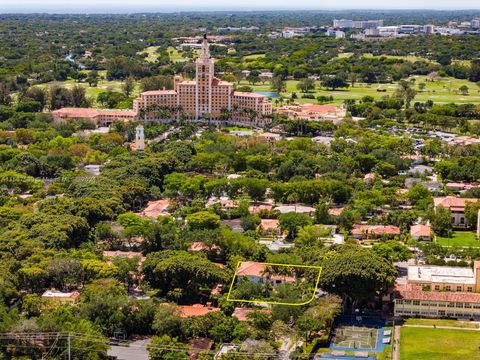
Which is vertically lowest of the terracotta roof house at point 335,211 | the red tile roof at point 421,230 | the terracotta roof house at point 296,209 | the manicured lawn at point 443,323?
the manicured lawn at point 443,323

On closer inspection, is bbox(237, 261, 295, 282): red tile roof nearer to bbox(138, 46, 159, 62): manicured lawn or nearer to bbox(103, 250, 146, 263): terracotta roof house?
bbox(103, 250, 146, 263): terracotta roof house

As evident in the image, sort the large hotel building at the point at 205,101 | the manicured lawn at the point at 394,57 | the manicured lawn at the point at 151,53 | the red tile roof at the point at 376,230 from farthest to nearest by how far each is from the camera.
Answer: the manicured lawn at the point at 394,57 → the manicured lawn at the point at 151,53 → the large hotel building at the point at 205,101 → the red tile roof at the point at 376,230

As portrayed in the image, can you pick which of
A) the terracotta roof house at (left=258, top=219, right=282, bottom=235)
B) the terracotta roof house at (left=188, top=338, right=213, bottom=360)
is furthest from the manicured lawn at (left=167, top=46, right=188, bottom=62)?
the terracotta roof house at (left=188, top=338, right=213, bottom=360)

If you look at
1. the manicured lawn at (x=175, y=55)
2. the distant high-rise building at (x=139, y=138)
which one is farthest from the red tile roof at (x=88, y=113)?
the manicured lawn at (x=175, y=55)

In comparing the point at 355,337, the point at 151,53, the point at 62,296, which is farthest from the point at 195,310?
the point at 151,53

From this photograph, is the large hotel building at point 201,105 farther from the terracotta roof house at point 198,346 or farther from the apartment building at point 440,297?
the terracotta roof house at point 198,346

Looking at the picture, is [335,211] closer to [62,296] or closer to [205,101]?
[62,296]
